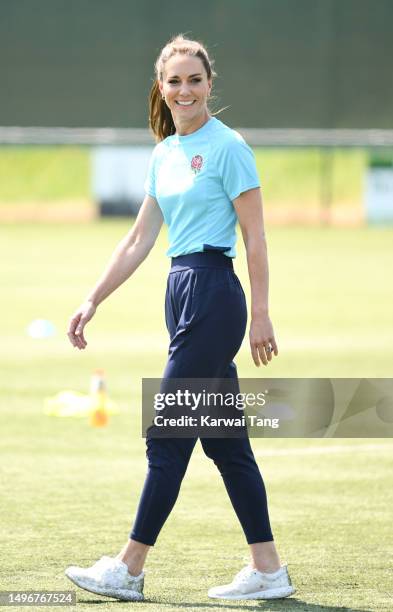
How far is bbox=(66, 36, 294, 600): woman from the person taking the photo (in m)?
5.20

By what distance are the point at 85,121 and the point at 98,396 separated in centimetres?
1269

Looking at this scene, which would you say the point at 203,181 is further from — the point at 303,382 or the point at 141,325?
the point at 141,325

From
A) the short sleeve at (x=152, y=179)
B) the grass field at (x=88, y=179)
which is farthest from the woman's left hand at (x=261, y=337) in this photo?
the grass field at (x=88, y=179)

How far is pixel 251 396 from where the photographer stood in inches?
229

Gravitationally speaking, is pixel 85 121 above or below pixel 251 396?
above

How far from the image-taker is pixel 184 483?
7.70 m

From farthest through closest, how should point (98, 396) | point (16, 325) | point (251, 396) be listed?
point (16, 325)
point (98, 396)
point (251, 396)

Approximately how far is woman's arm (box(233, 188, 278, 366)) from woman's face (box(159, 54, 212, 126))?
0.40 meters

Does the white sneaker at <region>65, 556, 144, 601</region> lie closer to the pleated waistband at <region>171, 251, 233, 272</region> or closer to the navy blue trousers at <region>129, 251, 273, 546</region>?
the navy blue trousers at <region>129, 251, 273, 546</region>

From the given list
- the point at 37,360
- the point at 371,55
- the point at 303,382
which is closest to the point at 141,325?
the point at 37,360

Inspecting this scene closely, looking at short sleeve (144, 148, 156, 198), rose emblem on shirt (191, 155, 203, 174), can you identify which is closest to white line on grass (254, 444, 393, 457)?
short sleeve (144, 148, 156, 198)

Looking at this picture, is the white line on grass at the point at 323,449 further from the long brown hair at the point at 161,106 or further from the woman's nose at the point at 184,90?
the woman's nose at the point at 184,90

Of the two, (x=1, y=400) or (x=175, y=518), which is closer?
(x=175, y=518)

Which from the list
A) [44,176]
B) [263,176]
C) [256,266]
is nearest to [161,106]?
[256,266]
